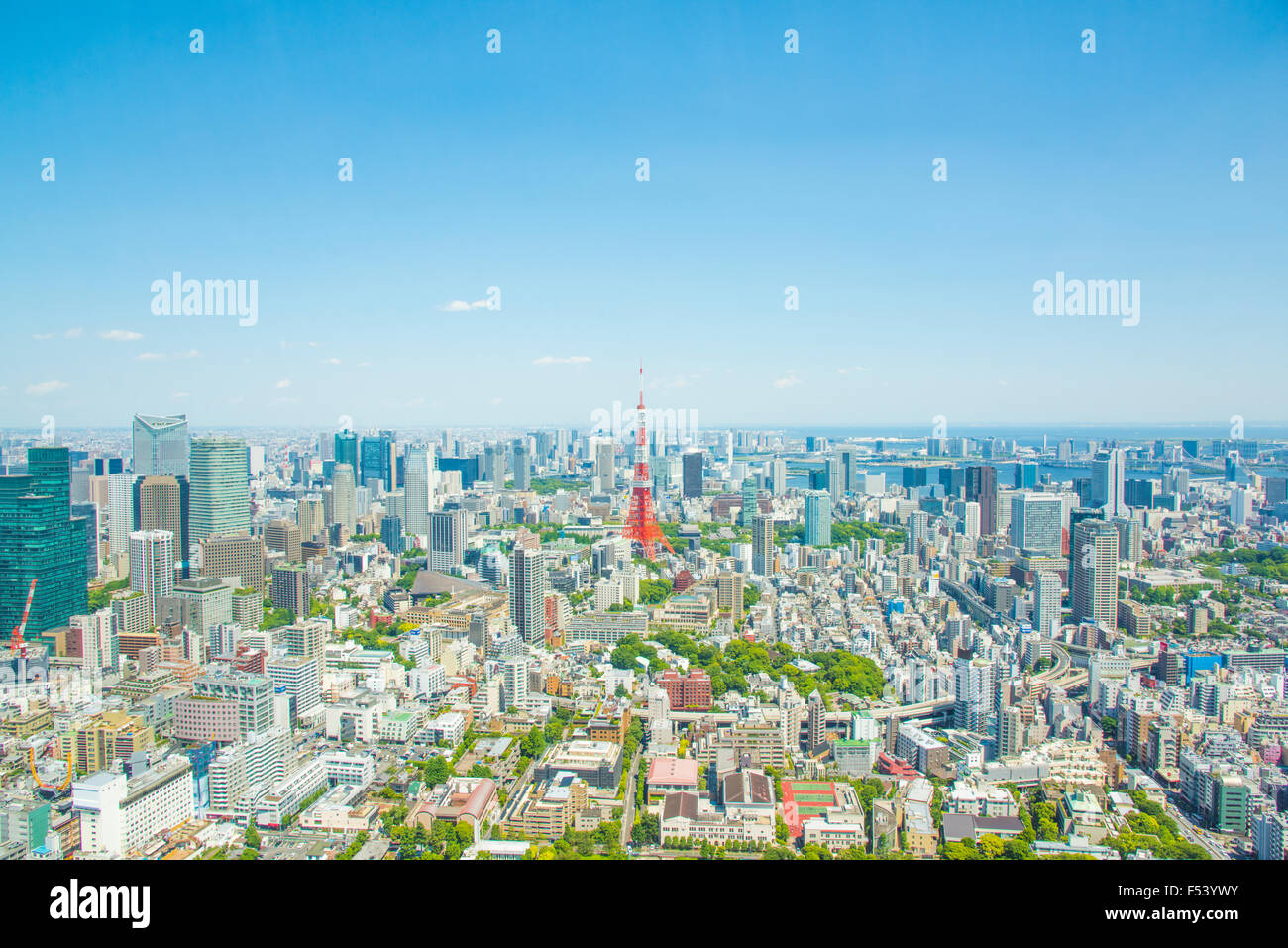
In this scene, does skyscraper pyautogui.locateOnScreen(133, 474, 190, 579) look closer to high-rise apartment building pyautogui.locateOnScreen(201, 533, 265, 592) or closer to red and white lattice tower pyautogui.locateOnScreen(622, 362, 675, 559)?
high-rise apartment building pyautogui.locateOnScreen(201, 533, 265, 592)

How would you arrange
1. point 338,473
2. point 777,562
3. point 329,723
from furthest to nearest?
point 338,473
point 777,562
point 329,723

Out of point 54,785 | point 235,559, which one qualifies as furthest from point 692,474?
point 54,785

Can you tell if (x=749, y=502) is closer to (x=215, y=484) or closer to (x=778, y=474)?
(x=778, y=474)

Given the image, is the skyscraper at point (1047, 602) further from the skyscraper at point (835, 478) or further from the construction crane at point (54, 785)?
the construction crane at point (54, 785)

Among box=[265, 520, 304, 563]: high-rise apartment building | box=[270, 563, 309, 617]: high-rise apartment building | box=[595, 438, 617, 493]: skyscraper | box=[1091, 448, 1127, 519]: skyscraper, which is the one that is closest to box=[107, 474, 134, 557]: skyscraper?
box=[265, 520, 304, 563]: high-rise apartment building

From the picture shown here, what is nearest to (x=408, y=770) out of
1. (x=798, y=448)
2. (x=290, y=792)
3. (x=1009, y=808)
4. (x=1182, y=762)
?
(x=290, y=792)
